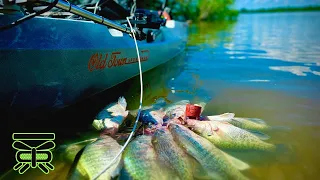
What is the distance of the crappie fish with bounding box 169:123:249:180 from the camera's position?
3.04 metres

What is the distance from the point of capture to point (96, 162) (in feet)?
10.2

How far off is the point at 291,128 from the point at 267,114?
0.60 m

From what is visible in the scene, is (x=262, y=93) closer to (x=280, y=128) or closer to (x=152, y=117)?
(x=280, y=128)

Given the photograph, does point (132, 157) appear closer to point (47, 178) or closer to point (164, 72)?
point (47, 178)

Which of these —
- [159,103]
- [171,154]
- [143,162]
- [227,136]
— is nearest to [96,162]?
[143,162]

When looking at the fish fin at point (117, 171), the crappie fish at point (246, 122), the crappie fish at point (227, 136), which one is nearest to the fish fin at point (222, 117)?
the crappie fish at point (246, 122)

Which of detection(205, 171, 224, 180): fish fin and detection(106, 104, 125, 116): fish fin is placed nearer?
detection(205, 171, 224, 180): fish fin

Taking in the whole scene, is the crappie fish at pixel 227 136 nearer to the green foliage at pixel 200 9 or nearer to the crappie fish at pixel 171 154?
the crappie fish at pixel 171 154

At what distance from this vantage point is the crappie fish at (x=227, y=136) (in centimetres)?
368

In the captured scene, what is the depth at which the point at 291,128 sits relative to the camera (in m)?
4.20

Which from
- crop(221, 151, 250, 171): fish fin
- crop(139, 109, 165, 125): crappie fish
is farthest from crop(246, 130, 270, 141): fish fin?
crop(139, 109, 165, 125): crappie fish

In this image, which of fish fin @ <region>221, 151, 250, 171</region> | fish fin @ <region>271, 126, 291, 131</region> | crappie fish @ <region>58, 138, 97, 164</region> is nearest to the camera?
fish fin @ <region>221, 151, 250, 171</region>

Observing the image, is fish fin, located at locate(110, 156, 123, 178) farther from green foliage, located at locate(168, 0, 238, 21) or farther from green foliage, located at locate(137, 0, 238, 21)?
green foliage, located at locate(168, 0, 238, 21)

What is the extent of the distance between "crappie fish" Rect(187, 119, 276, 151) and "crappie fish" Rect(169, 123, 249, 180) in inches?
10.0
